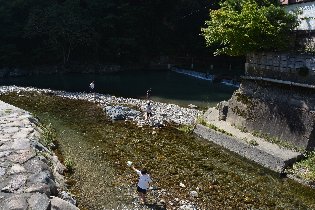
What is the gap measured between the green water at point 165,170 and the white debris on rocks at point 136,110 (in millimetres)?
1522

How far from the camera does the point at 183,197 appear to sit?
1742 cm

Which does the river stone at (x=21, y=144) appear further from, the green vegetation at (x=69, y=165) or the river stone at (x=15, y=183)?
the river stone at (x=15, y=183)

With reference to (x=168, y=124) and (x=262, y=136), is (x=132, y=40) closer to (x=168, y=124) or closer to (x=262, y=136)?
(x=168, y=124)

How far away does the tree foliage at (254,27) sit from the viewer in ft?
78.1

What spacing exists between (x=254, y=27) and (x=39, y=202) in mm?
17195

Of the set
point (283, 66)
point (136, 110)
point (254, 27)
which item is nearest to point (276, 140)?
point (283, 66)

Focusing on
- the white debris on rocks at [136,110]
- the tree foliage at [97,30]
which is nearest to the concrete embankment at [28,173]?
the white debris on rocks at [136,110]

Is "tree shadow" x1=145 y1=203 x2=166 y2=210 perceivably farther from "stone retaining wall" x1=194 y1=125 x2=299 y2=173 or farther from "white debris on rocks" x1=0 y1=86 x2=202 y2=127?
"white debris on rocks" x1=0 y1=86 x2=202 y2=127

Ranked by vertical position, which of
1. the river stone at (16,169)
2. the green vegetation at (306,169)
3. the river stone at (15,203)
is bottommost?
the green vegetation at (306,169)

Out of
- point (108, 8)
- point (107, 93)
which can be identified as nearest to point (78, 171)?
point (107, 93)

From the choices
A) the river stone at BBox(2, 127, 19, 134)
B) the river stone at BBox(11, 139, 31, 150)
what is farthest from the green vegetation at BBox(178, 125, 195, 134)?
the river stone at BBox(11, 139, 31, 150)

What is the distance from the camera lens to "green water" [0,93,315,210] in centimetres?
1728

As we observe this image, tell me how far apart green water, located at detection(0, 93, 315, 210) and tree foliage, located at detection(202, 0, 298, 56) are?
7.37 m

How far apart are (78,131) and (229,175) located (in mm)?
12206
